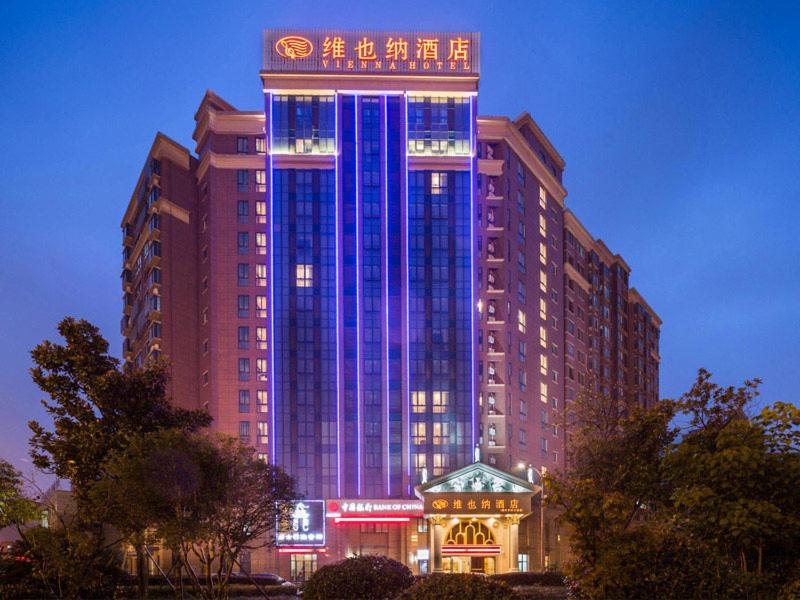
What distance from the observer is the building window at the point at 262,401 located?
84938mm

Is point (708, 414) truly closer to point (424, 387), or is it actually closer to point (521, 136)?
point (424, 387)

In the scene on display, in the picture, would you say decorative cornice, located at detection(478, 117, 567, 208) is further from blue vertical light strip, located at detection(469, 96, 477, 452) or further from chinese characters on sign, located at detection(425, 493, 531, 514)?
chinese characters on sign, located at detection(425, 493, 531, 514)

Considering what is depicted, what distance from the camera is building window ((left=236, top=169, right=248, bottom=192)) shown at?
8875 centimetres

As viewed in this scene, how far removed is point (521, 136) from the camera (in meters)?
94.1

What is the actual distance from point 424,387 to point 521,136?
28.3 m

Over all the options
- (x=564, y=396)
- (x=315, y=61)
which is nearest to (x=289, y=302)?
(x=315, y=61)

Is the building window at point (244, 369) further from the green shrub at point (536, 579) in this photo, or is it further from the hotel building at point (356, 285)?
the green shrub at point (536, 579)

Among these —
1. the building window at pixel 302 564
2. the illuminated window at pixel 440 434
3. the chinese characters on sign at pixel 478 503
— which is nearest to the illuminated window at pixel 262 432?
the building window at pixel 302 564

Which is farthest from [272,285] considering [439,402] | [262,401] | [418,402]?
[439,402]

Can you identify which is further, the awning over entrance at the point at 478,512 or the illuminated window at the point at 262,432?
the illuminated window at the point at 262,432

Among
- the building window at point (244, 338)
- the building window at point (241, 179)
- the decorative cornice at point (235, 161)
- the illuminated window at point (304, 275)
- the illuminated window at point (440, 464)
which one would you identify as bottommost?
the illuminated window at point (440, 464)

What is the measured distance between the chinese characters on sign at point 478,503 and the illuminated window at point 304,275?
77.0 feet

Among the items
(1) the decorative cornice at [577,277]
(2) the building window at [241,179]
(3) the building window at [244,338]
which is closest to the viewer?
(3) the building window at [244,338]

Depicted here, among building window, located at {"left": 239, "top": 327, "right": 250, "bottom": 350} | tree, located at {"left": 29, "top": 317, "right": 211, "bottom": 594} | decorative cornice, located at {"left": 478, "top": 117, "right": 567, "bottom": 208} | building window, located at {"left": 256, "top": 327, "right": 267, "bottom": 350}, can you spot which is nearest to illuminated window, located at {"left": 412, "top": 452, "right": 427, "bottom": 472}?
building window, located at {"left": 256, "top": 327, "right": 267, "bottom": 350}
